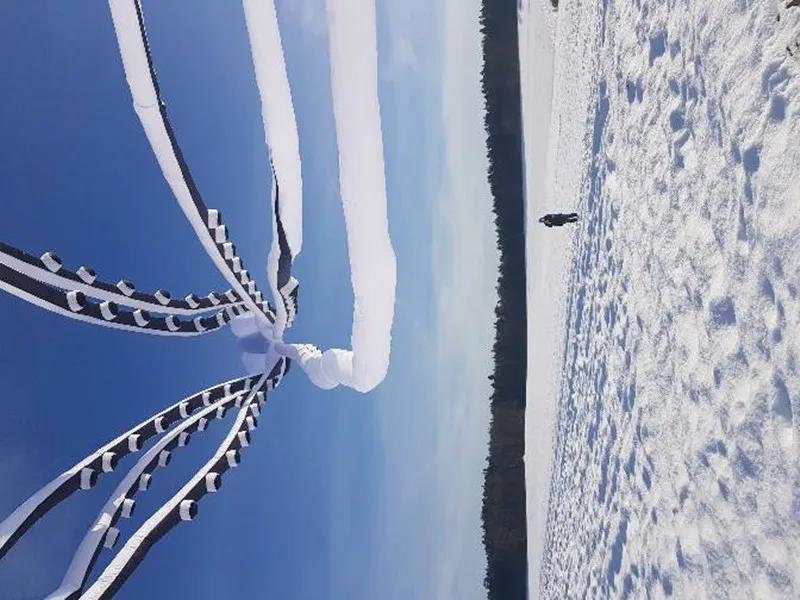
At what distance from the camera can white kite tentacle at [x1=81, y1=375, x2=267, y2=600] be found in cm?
664

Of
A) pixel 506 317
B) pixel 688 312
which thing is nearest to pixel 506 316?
pixel 506 317

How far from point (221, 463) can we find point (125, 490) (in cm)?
111

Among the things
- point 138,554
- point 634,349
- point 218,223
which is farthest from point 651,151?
point 138,554

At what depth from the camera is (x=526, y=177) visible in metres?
27.3

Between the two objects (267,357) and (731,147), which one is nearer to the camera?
(731,147)

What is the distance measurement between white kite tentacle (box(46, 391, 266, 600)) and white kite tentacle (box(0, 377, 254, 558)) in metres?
0.27

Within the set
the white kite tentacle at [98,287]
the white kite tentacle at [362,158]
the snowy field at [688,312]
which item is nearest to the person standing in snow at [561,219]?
the snowy field at [688,312]

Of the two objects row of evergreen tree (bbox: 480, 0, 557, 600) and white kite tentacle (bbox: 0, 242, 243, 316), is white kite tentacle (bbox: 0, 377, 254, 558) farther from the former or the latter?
row of evergreen tree (bbox: 480, 0, 557, 600)

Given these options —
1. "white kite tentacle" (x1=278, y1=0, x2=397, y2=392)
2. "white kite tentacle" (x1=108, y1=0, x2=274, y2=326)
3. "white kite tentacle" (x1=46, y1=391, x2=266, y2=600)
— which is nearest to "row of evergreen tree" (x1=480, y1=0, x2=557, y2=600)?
"white kite tentacle" (x1=46, y1=391, x2=266, y2=600)

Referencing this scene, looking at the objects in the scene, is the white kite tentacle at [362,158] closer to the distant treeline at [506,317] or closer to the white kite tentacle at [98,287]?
the white kite tentacle at [98,287]

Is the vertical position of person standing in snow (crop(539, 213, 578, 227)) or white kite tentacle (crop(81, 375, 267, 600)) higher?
person standing in snow (crop(539, 213, 578, 227))

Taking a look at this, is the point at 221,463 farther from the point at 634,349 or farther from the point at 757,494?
the point at 757,494

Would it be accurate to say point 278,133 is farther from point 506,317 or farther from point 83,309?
point 506,317

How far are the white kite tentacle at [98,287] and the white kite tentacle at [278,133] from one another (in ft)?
4.79
